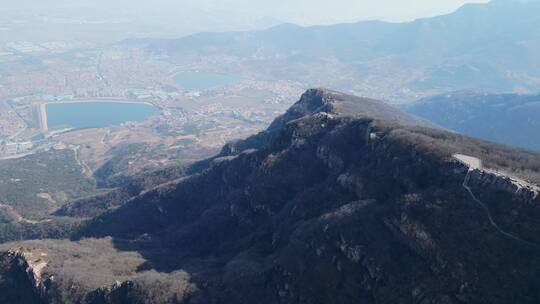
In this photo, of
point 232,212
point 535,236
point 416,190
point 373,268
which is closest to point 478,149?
point 416,190

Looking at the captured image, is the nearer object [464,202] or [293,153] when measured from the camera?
[464,202]

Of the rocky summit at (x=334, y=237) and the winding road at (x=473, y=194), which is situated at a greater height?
the winding road at (x=473, y=194)

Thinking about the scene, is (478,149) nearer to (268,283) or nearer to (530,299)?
(530,299)

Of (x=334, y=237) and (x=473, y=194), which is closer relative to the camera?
(x=473, y=194)

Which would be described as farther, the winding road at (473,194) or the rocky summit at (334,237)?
the rocky summit at (334,237)

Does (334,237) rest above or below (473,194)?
below

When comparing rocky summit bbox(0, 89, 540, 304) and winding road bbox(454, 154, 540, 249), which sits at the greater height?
winding road bbox(454, 154, 540, 249)

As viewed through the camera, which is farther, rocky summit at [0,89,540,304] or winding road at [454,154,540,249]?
rocky summit at [0,89,540,304]

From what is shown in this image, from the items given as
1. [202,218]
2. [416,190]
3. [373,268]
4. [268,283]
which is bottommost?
[202,218]
